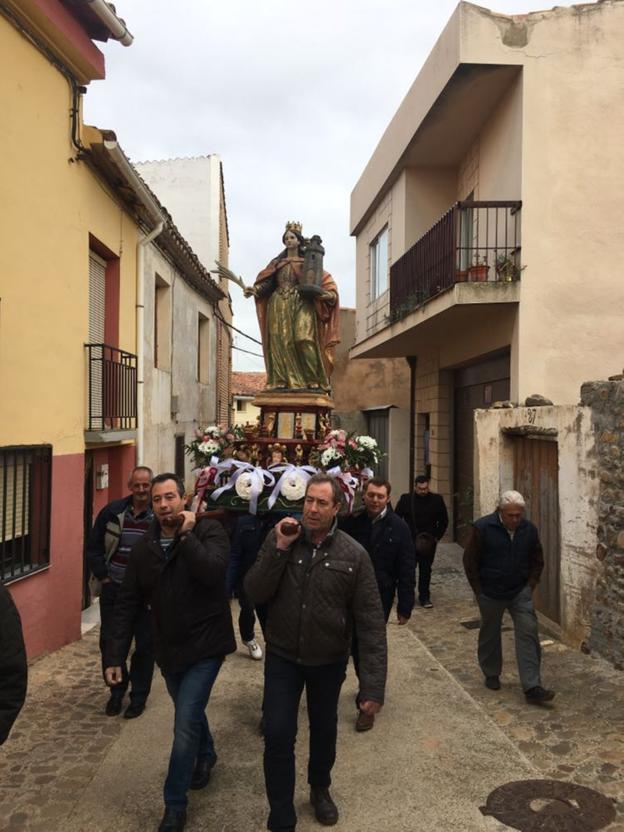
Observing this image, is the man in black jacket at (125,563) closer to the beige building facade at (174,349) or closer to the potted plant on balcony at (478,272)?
the beige building facade at (174,349)

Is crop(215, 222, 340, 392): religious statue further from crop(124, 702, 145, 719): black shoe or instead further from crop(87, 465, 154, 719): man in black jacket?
crop(124, 702, 145, 719): black shoe

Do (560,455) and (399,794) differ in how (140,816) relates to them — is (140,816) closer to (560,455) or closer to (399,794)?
(399,794)

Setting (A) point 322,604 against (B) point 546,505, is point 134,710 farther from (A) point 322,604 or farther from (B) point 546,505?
(B) point 546,505

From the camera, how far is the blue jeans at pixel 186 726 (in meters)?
3.24

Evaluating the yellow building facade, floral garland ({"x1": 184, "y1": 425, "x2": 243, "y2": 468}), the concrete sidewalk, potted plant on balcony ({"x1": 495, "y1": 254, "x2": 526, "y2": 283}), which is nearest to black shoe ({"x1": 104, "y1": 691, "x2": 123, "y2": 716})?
the concrete sidewalk

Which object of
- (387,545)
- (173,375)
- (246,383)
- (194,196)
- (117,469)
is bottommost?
(387,545)

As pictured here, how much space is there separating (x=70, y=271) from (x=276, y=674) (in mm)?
4860

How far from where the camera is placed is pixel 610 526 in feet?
18.5

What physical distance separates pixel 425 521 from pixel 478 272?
3.38m

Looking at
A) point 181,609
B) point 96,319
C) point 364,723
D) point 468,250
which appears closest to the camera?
point 181,609

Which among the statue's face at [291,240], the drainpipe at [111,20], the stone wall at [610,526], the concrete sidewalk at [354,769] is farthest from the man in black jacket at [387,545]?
the drainpipe at [111,20]

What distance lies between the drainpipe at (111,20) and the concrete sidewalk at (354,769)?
19.8 feet

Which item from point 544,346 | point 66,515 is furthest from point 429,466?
point 66,515

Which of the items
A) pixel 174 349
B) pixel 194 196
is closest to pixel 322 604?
pixel 174 349
